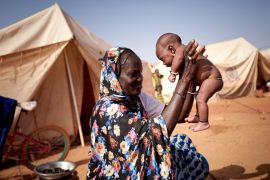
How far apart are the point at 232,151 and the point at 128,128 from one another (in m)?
4.06

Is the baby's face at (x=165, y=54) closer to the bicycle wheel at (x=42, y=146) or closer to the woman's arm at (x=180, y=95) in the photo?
the woman's arm at (x=180, y=95)

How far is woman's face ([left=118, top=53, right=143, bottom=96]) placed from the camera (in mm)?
2086

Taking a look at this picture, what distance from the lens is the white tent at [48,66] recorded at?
5.98 metres

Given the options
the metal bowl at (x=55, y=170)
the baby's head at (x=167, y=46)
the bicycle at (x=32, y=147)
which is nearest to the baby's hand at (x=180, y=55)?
the baby's head at (x=167, y=46)

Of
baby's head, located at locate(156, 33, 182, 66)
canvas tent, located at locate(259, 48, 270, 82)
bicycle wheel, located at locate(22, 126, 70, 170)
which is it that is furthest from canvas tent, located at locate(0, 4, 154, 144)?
canvas tent, located at locate(259, 48, 270, 82)

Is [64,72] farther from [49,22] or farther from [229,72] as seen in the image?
[229,72]

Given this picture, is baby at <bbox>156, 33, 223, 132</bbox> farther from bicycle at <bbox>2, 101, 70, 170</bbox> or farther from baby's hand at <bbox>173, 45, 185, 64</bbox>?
bicycle at <bbox>2, 101, 70, 170</bbox>

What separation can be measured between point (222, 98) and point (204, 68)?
12.1 metres

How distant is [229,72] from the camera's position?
46.2 feet

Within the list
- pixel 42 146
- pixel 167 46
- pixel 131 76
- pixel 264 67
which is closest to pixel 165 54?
pixel 167 46

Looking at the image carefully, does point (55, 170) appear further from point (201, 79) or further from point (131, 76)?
point (201, 79)

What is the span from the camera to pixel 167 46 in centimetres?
279

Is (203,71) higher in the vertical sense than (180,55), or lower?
lower

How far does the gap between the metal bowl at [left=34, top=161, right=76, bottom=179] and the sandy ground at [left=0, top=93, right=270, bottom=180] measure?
0.37 m
